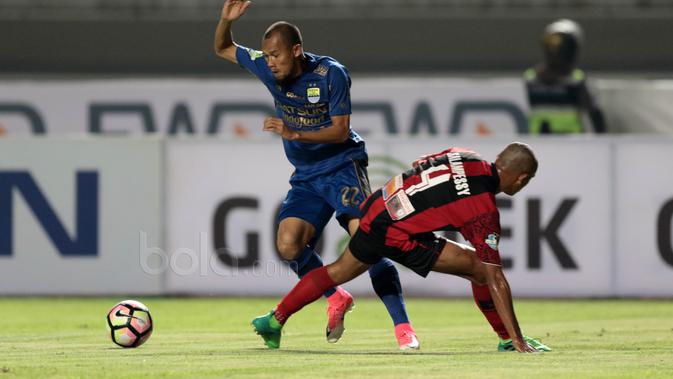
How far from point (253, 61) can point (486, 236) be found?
2.02 meters

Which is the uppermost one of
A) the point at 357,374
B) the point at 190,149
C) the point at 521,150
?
the point at 521,150

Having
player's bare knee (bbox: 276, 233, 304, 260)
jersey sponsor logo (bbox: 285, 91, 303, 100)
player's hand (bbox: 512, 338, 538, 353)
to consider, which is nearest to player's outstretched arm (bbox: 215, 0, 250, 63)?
jersey sponsor logo (bbox: 285, 91, 303, 100)

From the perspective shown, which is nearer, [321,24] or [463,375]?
[463,375]

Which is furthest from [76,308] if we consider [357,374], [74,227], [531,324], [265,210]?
[357,374]

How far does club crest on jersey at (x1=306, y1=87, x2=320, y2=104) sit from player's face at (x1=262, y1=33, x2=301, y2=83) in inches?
6.5

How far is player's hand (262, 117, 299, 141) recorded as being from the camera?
27.0ft

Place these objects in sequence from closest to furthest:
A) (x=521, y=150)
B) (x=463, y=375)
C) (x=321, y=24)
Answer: (x=463, y=375) < (x=521, y=150) < (x=321, y=24)

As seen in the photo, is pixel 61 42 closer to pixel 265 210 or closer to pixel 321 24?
pixel 321 24

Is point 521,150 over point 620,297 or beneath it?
over

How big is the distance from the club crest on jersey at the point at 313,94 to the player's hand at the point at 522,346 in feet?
6.16

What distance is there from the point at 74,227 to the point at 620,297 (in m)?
5.12

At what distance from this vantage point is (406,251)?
822 centimetres

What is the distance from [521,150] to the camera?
26.2 ft

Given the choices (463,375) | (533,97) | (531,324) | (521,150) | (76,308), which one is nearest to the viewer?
(463,375)
